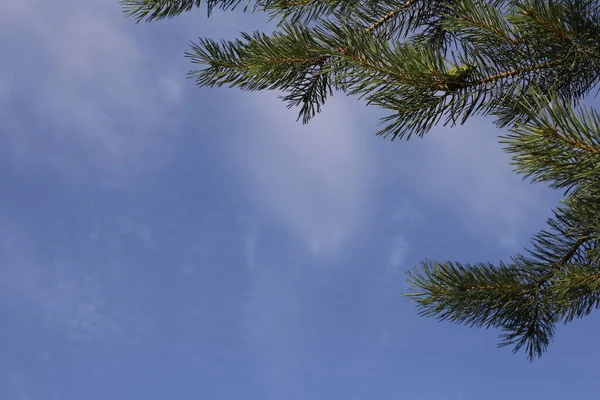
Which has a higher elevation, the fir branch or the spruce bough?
the fir branch

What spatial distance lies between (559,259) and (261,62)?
4.52 ft

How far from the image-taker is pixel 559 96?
2596 mm

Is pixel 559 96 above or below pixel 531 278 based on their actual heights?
above

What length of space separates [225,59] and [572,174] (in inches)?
57.9

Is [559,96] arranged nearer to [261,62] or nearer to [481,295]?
[481,295]

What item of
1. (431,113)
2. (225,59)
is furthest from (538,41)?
(225,59)

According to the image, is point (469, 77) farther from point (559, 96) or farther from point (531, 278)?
point (531, 278)

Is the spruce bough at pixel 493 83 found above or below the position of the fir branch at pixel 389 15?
→ below

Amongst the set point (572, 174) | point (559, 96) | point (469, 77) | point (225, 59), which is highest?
point (225, 59)

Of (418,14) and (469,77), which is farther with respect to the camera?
(418,14)

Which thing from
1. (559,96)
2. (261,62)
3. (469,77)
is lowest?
(469,77)

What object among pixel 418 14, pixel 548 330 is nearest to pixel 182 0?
pixel 418 14

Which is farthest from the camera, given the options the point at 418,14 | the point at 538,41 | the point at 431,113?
the point at 418,14

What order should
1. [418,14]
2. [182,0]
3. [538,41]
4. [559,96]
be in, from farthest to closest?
[182,0]
[418,14]
[559,96]
[538,41]
